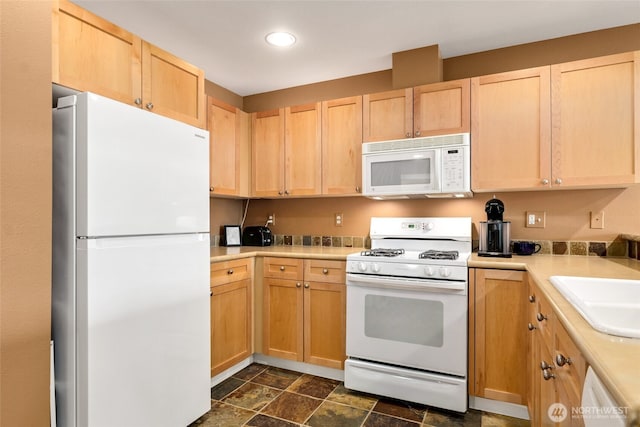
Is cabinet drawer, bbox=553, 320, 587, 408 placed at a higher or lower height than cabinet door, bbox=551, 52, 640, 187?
lower

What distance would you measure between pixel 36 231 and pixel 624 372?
1.37 metres

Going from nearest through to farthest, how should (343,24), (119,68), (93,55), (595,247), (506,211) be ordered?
1. (93,55)
2. (119,68)
3. (343,24)
4. (595,247)
5. (506,211)

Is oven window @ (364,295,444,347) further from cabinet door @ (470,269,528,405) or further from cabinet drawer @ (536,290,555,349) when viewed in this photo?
cabinet drawer @ (536,290,555,349)

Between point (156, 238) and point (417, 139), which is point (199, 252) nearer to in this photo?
point (156, 238)

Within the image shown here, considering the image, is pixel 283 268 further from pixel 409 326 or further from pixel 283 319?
pixel 409 326

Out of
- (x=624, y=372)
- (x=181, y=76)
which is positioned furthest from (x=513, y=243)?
(x=181, y=76)

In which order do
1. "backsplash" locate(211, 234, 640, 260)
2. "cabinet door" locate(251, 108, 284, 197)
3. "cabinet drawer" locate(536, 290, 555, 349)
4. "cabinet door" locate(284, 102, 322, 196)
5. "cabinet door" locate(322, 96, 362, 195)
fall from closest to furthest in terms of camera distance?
"cabinet drawer" locate(536, 290, 555, 349) → "backsplash" locate(211, 234, 640, 260) → "cabinet door" locate(322, 96, 362, 195) → "cabinet door" locate(284, 102, 322, 196) → "cabinet door" locate(251, 108, 284, 197)

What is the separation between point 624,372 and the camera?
0.65 m

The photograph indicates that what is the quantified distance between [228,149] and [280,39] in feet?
3.33

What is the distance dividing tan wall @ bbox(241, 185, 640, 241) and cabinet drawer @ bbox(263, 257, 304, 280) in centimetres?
69

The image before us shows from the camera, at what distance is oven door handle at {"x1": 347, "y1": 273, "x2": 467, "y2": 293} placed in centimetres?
212

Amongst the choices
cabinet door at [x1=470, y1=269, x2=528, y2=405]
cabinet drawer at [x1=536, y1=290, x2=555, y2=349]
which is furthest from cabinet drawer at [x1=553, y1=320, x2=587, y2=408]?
cabinet door at [x1=470, y1=269, x2=528, y2=405]

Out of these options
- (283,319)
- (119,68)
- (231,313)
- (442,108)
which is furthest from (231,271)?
(442,108)

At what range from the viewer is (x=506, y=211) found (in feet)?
8.64
